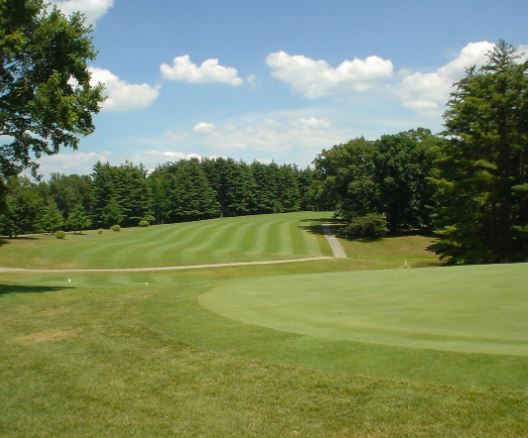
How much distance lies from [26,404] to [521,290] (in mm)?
11796

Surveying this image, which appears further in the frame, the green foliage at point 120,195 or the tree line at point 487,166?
the green foliage at point 120,195

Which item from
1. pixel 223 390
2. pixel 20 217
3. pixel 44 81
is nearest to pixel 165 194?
pixel 20 217

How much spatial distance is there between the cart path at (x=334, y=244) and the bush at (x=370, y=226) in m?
3.58

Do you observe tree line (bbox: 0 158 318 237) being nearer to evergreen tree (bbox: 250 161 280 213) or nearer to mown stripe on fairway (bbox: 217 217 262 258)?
evergreen tree (bbox: 250 161 280 213)

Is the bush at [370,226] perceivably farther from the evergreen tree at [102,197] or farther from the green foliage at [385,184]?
the evergreen tree at [102,197]

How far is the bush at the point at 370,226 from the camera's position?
69625mm

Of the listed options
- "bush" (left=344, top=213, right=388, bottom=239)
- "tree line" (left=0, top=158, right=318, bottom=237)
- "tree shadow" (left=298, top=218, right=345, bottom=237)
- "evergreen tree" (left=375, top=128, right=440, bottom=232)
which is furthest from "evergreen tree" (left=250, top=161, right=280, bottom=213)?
"bush" (left=344, top=213, right=388, bottom=239)

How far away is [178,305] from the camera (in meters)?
14.6

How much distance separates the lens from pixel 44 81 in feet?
65.3

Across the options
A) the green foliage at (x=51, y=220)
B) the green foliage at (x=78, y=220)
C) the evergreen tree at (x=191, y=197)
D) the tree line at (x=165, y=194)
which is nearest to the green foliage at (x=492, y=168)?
the tree line at (x=165, y=194)

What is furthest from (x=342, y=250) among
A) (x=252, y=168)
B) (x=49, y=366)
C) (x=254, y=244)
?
(x=252, y=168)

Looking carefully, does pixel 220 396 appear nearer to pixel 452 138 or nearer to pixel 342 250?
pixel 452 138

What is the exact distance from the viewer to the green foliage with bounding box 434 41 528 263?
38562 mm

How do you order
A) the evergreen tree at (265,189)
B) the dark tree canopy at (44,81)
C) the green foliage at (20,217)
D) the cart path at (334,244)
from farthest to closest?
the evergreen tree at (265,189) → the green foliage at (20,217) → the cart path at (334,244) → the dark tree canopy at (44,81)
